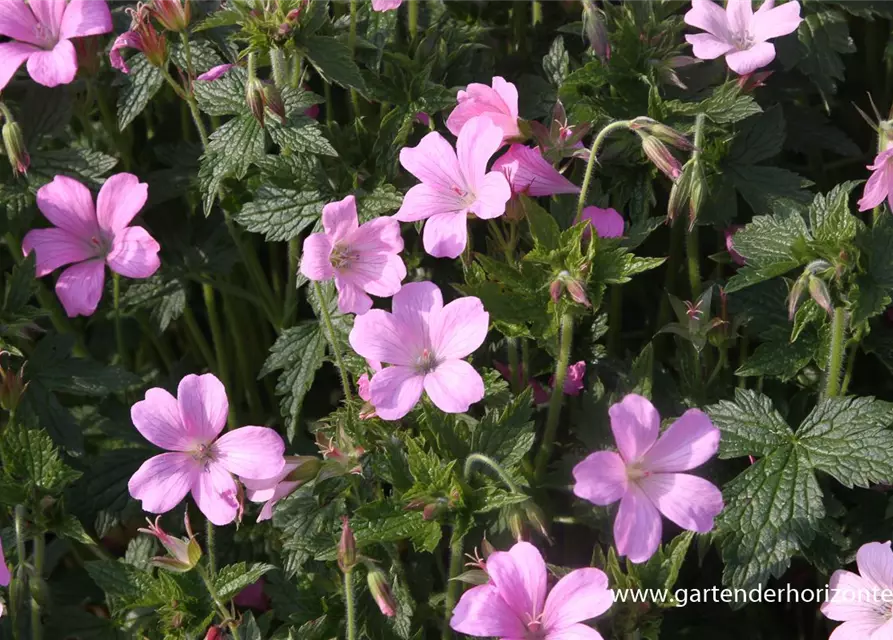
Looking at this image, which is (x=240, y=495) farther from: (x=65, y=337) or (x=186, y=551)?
(x=65, y=337)

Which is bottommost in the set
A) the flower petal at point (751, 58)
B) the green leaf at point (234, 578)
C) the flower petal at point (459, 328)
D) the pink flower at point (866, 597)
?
the pink flower at point (866, 597)

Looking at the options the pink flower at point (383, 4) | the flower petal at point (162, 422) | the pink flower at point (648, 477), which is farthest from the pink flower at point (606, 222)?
the flower petal at point (162, 422)

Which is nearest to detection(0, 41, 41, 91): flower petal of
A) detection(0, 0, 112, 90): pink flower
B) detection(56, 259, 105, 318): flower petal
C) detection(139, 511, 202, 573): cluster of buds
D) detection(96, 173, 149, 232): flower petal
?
detection(0, 0, 112, 90): pink flower

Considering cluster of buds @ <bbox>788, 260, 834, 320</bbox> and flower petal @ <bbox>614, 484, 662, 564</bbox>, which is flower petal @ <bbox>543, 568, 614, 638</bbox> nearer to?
flower petal @ <bbox>614, 484, 662, 564</bbox>

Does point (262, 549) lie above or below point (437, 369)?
below

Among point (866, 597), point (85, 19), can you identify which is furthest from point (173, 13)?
point (866, 597)

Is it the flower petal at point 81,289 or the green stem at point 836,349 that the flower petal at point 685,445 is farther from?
the flower petal at point 81,289

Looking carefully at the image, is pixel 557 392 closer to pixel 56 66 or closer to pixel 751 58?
pixel 751 58

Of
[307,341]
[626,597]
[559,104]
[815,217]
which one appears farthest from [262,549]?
[815,217]
